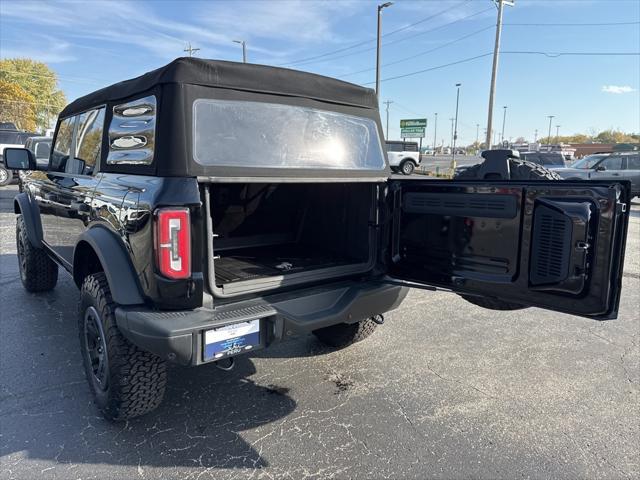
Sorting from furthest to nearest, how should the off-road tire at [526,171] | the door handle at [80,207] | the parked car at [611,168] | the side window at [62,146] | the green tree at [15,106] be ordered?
the green tree at [15,106]
the parked car at [611,168]
the side window at [62,146]
the off-road tire at [526,171]
the door handle at [80,207]

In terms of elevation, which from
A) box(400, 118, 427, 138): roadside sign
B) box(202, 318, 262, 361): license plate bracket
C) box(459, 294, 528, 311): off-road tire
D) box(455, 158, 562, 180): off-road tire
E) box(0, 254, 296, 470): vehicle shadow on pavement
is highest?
box(400, 118, 427, 138): roadside sign

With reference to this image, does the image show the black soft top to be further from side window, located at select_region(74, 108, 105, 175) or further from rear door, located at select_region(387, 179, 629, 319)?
rear door, located at select_region(387, 179, 629, 319)

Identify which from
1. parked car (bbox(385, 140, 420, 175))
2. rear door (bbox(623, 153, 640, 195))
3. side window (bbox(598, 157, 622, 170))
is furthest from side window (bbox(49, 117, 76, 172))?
parked car (bbox(385, 140, 420, 175))

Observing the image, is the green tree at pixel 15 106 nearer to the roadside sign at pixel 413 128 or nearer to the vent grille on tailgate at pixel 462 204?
the roadside sign at pixel 413 128

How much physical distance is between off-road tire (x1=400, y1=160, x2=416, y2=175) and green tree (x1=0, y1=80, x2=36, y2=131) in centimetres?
4297

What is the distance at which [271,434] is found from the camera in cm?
262

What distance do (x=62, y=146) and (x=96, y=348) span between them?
7.34 ft

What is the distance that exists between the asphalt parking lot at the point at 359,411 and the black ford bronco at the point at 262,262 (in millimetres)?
327

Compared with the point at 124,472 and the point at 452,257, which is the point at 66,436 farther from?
the point at 452,257

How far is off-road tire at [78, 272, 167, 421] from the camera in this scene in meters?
2.47

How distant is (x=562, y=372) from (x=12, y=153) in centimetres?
504

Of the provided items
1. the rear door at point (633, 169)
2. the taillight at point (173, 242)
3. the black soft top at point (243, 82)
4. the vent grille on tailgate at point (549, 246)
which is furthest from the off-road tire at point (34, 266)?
the rear door at point (633, 169)

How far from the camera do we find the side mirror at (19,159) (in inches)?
163

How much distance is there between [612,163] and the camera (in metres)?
15.8
